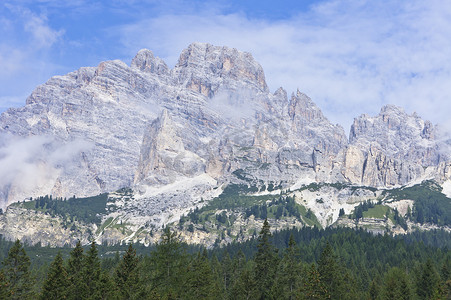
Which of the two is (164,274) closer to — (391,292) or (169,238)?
(169,238)

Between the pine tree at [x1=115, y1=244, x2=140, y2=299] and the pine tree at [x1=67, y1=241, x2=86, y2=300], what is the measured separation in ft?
20.5

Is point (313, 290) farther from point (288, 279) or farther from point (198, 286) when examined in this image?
point (198, 286)

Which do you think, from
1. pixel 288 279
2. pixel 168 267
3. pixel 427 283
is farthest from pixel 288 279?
pixel 427 283

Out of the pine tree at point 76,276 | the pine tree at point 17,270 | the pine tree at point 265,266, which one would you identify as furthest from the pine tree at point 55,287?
Result: the pine tree at point 265,266

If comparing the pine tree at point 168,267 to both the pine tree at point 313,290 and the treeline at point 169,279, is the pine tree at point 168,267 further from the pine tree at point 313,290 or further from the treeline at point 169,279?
the pine tree at point 313,290

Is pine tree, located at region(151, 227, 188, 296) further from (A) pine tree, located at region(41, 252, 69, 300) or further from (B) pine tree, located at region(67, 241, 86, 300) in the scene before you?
(A) pine tree, located at region(41, 252, 69, 300)

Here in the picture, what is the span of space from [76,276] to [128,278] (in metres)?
8.96

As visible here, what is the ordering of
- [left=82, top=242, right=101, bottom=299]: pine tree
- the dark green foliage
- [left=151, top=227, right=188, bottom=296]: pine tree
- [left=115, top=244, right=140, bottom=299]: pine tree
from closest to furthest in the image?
[left=82, top=242, right=101, bottom=299]: pine tree
[left=115, top=244, right=140, bottom=299]: pine tree
[left=151, top=227, right=188, bottom=296]: pine tree
the dark green foliage

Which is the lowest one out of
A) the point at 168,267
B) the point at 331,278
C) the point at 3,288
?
the point at 3,288

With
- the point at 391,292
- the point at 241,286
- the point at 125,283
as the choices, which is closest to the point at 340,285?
the point at 391,292

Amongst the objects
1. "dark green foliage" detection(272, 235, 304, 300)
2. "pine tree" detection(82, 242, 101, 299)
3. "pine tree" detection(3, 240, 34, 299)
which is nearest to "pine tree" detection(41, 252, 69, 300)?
"pine tree" detection(82, 242, 101, 299)

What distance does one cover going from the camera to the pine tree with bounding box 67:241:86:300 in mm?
89450

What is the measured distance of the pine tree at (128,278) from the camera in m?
90.5

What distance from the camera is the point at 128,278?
93.2 m
